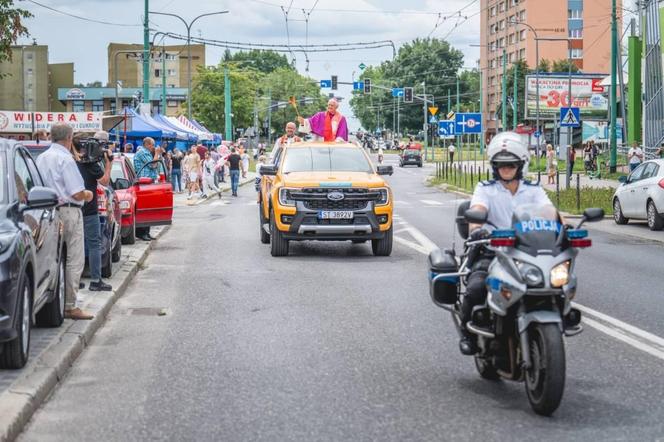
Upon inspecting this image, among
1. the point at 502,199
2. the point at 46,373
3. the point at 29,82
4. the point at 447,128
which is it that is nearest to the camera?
the point at 502,199

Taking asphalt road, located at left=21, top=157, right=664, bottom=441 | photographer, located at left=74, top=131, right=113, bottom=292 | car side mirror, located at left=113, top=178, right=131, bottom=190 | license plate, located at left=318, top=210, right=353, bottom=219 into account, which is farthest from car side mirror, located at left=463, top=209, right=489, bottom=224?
car side mirror, located at left=113, top=178, right=131, bottom=190

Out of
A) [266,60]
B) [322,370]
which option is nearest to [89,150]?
[322,370]

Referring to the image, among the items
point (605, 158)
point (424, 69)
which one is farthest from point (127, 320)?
point (424, 69)

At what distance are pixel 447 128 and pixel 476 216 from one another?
42.6 metres

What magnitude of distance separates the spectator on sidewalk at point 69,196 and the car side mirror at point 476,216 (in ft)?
13.8

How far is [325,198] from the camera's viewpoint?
1648 cm

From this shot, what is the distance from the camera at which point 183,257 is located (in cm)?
1706

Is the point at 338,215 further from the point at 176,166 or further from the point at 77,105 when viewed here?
the point at 77,105

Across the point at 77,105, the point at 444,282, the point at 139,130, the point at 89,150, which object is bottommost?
the point at 444,282

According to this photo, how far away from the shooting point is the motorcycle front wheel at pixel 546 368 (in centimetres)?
598

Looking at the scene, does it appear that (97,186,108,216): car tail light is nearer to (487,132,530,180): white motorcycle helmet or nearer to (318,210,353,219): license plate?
(318,210,353,219): license plate

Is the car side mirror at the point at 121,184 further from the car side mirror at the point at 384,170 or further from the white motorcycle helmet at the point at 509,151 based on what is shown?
the white motorcycle helmet at the point at 509,151

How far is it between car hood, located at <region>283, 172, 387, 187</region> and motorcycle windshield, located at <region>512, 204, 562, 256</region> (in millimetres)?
10136

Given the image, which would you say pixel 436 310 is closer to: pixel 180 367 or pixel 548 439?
pixel 180 367
